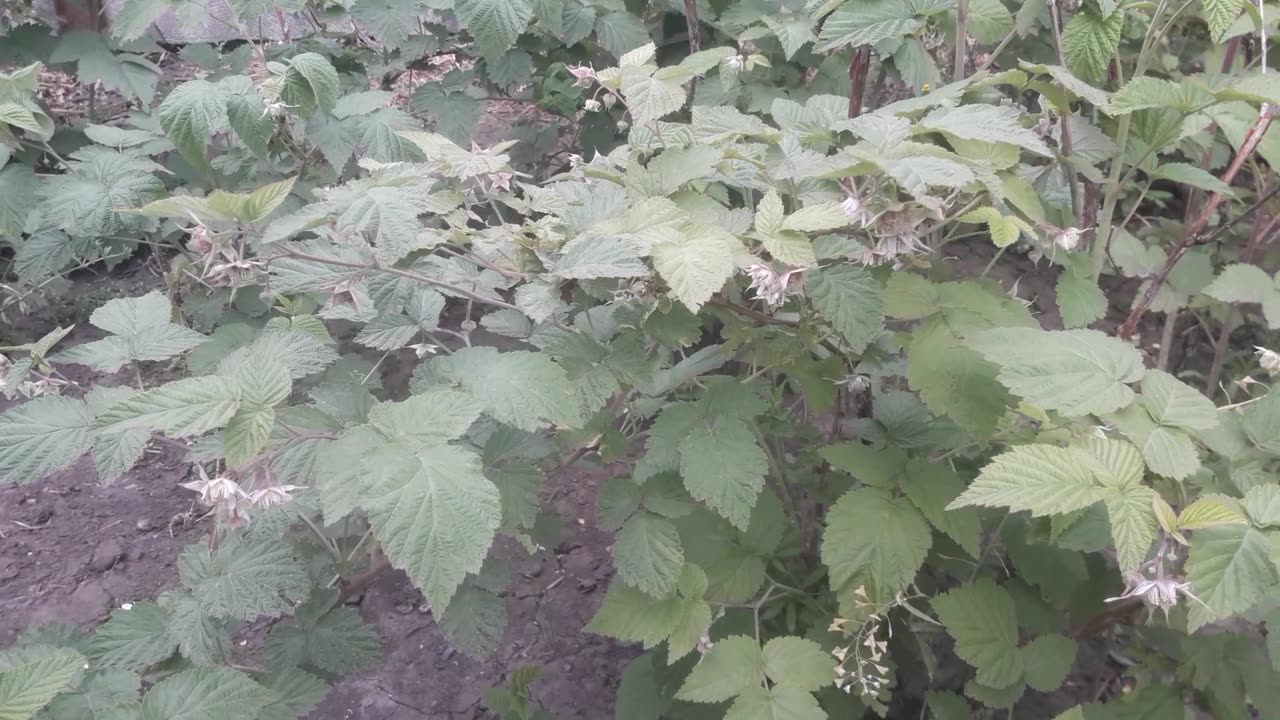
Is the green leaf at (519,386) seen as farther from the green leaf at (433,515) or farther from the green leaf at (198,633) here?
the green leaf at (198,633)

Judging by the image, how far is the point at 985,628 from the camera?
1.48 metres

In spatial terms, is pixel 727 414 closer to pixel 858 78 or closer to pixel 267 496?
pixel 267 496

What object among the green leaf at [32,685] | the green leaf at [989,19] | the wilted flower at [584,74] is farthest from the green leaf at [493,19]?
the green leaf at [32,685]

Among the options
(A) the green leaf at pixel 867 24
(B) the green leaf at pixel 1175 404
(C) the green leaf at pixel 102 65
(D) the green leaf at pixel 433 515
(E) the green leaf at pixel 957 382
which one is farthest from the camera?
(C) the green leaf at pixel 102 65

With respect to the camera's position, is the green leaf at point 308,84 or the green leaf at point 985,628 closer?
the green leaf at point 985,628

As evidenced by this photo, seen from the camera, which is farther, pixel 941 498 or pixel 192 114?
pixel 192 114

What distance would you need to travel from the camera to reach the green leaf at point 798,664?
137 cm

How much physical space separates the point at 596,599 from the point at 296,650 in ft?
3.23

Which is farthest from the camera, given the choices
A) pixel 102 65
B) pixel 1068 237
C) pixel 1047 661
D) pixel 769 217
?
pixel 102 65

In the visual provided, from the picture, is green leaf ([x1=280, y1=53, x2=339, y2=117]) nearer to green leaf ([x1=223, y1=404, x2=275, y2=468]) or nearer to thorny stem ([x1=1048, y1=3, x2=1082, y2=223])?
green leaf ([x1=223, y1=404, x2=275, y2=468])

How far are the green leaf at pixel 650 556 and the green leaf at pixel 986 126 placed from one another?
2.37 ft

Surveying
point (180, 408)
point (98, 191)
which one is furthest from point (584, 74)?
point (98, 191)

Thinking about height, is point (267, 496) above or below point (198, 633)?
above

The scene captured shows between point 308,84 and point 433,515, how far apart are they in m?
1.48
